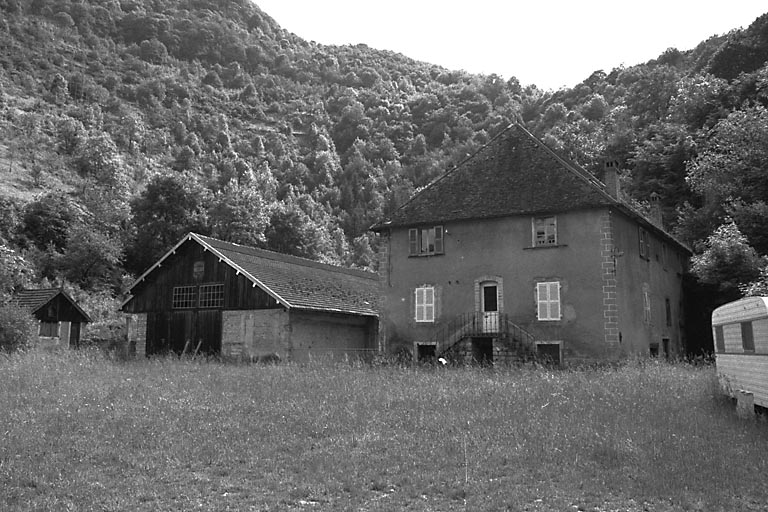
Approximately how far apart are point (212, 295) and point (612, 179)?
18.9 meters

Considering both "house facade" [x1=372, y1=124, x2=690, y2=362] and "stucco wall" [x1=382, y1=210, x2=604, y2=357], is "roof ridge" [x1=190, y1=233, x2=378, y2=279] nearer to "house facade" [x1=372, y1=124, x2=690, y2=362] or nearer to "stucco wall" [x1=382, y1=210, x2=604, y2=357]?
"house facade" [x1=372, y1=124, x2=690, y2=362]

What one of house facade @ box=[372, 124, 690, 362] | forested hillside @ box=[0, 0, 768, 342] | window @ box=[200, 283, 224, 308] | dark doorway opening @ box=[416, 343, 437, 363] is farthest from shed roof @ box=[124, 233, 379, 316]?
forested hillside @ box=[0, 0, 768, 342]

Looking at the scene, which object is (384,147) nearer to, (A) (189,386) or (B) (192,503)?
(A) (189,386)

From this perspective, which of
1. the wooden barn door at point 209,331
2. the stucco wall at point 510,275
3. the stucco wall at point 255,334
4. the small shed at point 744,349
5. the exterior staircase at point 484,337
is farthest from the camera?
the wooden barn door at point 209,331

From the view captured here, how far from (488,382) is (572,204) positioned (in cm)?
1128

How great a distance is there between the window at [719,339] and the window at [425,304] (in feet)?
46.1

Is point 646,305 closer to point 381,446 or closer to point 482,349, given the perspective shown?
point 482,349

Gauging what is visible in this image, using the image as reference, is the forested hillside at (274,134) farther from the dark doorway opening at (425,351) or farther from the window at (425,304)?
the dark doorway opening at (425,351)

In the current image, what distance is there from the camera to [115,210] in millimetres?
70500

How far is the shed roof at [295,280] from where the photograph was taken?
32188 millimetres

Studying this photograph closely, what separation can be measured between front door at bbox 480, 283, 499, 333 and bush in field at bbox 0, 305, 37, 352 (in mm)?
17988

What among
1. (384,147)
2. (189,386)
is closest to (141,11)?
(384,147)

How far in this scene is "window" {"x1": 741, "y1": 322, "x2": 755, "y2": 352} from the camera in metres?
13.3

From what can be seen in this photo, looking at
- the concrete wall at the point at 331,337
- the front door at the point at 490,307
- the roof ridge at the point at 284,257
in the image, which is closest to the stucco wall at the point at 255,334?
the concrete wall at the point at 331,337
